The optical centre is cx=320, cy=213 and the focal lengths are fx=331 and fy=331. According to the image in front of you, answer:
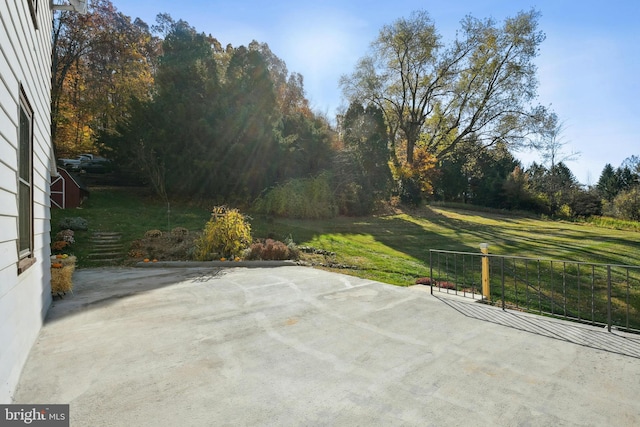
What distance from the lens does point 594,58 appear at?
30.0ft

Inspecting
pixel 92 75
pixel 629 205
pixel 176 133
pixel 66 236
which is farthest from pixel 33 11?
pixel 629 205

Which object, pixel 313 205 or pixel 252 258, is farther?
pixel 313 205

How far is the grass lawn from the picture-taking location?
8.77m

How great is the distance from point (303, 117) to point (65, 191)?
1144 centimetres

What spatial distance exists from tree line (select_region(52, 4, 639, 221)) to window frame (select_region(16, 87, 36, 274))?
11.7 metres

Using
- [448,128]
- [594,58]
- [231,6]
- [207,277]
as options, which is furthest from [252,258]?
[448,128]

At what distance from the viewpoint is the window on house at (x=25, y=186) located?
9.15 feet

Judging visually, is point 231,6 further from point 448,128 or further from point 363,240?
point 448,128

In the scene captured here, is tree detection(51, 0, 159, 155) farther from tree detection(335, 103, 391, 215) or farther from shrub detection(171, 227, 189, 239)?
shrub detection(171, 227, 189, 239)

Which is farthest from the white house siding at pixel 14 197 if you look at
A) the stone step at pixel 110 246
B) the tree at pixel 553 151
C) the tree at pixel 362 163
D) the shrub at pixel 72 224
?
the tree at pixel 553 151

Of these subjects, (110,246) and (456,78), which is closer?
(110,246)

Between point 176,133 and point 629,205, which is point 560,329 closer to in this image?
point 176,133

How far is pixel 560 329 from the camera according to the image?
147 inches

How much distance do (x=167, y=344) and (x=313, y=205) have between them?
1239cm
